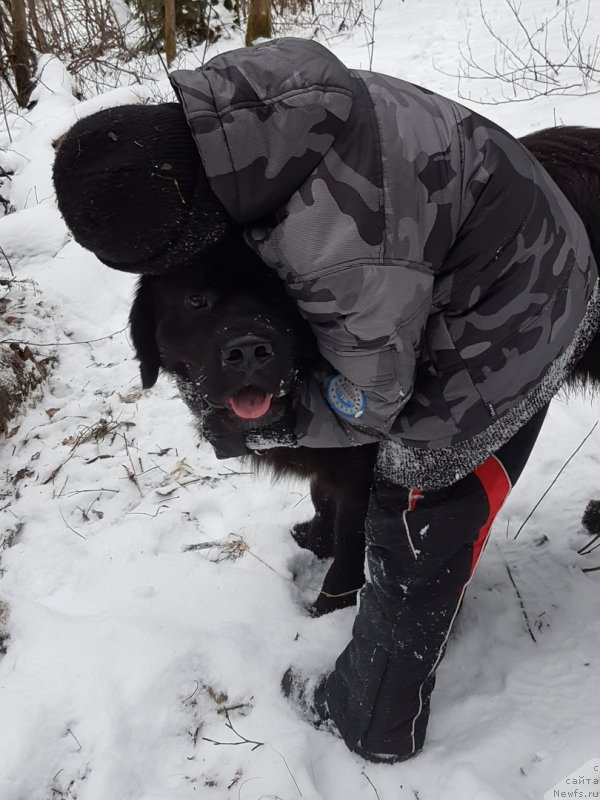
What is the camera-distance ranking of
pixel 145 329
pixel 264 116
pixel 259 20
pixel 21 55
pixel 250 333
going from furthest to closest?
1. pixel 259 20
2. pixel 21 55
3. pixel 145 329
4. pixel 250 333
5. pixel 264 116

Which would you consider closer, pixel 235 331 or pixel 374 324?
pixel 374 324

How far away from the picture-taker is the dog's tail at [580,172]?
4.97 feet

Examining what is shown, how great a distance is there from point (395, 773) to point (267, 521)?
1.07 meters

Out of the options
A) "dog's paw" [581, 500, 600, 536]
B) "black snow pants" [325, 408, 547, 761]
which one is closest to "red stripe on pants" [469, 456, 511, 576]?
"black snow pants" [325, 408, 547, 761]

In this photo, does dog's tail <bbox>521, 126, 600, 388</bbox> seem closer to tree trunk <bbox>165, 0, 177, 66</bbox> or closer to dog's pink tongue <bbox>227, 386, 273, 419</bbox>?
dog's pink tongue <bbox>227, 386, 273, 419</bbox>

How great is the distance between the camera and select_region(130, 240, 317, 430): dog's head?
1.38m

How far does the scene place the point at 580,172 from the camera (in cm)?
154

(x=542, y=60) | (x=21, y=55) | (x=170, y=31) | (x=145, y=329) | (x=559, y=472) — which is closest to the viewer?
(x=145, y=329)

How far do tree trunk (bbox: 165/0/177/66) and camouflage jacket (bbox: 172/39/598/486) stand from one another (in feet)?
28.4

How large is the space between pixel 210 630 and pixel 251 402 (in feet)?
3.06

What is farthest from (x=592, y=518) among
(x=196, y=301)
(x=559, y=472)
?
(x=196, y=301)

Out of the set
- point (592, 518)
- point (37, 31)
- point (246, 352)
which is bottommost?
point (592, 518)

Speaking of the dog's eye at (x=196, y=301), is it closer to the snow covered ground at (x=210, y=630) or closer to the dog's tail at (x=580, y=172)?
the dog's tail at (x=580, y=172)

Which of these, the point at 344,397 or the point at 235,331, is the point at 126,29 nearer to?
the point at 235,331
